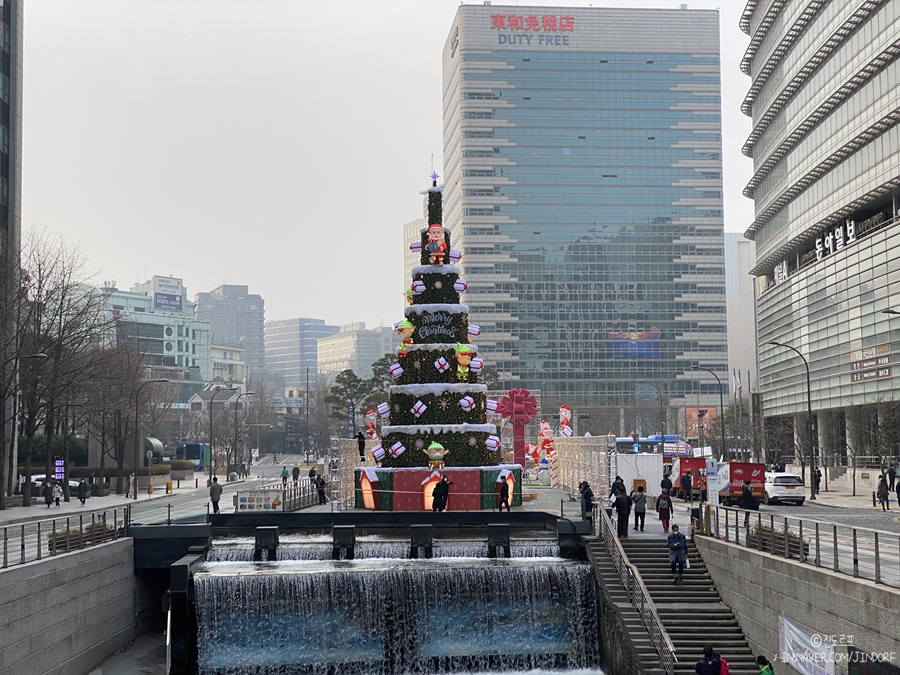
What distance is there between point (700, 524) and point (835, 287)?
51.8 m

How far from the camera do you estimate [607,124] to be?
6289 inches

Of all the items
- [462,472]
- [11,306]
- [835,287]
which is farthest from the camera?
[835,287]

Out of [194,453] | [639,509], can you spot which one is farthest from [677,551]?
[194,453]

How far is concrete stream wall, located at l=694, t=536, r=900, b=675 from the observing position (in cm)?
1731

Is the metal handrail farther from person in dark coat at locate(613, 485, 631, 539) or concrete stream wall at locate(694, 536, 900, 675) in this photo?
concrete stream wall at locate(694, 536, 900, 675)

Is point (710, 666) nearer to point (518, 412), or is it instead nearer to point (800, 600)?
point (800, 600)

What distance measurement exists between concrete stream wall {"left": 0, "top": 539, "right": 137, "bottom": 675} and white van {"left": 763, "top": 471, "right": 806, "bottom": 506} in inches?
1311

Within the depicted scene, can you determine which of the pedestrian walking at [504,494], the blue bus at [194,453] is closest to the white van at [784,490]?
the pedestrian walking at [504,494]

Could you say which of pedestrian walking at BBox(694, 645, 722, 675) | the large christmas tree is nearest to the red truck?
the large christmas tree

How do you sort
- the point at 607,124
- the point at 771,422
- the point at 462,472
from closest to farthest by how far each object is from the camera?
the point at 462,472, the point at 771,422, the point at 607,124

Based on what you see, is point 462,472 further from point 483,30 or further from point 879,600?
point 483,30

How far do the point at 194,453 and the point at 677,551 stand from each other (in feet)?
296

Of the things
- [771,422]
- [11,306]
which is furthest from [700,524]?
[771,422]

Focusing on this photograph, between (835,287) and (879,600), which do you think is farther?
(835,287)
